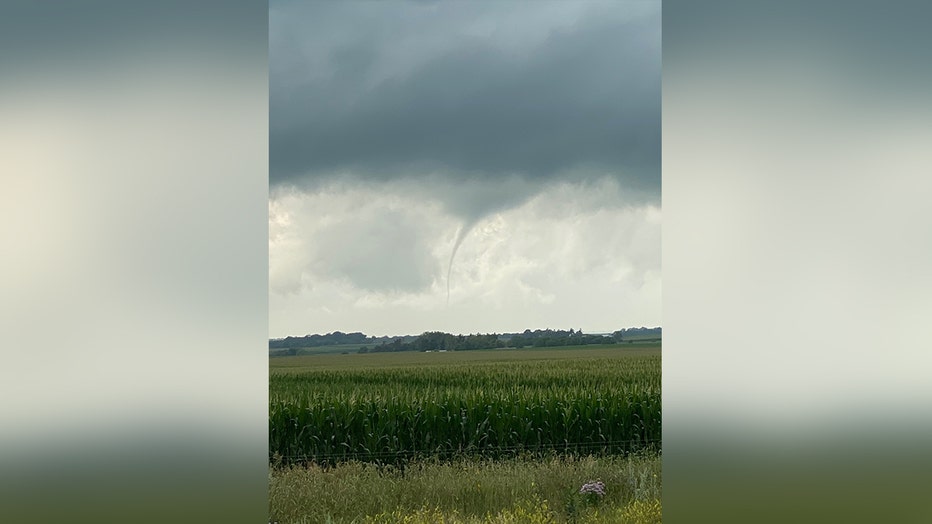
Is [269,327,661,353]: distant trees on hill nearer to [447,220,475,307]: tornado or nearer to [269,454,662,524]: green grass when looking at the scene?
[447,220,475,307]: tornado

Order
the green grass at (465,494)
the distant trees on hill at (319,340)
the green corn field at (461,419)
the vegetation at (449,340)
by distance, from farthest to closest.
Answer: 1. the vegetation at (449,340)
2. the distant trees on hill at (319,340)
3. the green corn field at (461,419)
4. the green grass at (465,494)

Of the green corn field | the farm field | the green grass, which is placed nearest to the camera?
the green grass

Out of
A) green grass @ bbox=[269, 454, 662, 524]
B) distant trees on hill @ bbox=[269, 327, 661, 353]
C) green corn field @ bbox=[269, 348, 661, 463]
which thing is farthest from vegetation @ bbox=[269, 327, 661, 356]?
green grass @ bbox=[269, 454, 662, 524]

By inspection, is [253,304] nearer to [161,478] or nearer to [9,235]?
[161,478]

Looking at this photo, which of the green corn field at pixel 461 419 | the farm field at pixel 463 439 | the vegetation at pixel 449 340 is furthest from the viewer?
the vegetation at pixel 449 340

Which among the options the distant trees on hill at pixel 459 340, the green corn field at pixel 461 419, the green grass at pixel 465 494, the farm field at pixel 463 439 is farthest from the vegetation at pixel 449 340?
the green grass at pixel 465 494

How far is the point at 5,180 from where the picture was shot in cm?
190

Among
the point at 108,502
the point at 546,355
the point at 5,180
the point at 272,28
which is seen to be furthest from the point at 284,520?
the point at 272,28

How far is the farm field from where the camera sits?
5.08m

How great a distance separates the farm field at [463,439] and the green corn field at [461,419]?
12 mm

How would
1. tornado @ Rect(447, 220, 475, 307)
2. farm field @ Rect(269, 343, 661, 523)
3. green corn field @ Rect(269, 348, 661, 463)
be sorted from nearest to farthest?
1. farm field @ Rect(269, 343, 661, 523)
2. green corn field @ Rect(269, 348, 661, 463)
3. tornado @ Rect(447, 220, 475, 307)

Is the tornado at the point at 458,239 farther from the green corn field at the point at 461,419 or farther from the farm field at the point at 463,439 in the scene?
the green corn field at the point at 461,419

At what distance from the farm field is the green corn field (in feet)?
0.04

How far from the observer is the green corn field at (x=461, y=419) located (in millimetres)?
6652
